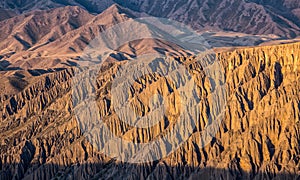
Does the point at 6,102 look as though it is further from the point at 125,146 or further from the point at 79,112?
the point at 125,146

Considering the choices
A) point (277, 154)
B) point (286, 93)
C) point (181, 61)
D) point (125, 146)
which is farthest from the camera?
point (181, 61)

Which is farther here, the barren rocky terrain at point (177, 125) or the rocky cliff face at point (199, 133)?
the barren rocky terrain at point (177, 125)

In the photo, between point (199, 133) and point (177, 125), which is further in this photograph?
point (177, 125)

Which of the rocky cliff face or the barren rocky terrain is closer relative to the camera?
the rocky cliff face

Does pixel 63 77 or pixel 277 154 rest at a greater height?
pixel 63 77

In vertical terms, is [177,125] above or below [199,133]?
above

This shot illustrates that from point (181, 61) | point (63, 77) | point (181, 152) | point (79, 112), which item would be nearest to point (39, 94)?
point (63, 77)

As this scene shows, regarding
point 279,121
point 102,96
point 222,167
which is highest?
point 102,96

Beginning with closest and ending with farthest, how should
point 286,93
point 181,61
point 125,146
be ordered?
point 286,93 < point 125,146 < point 181,61
